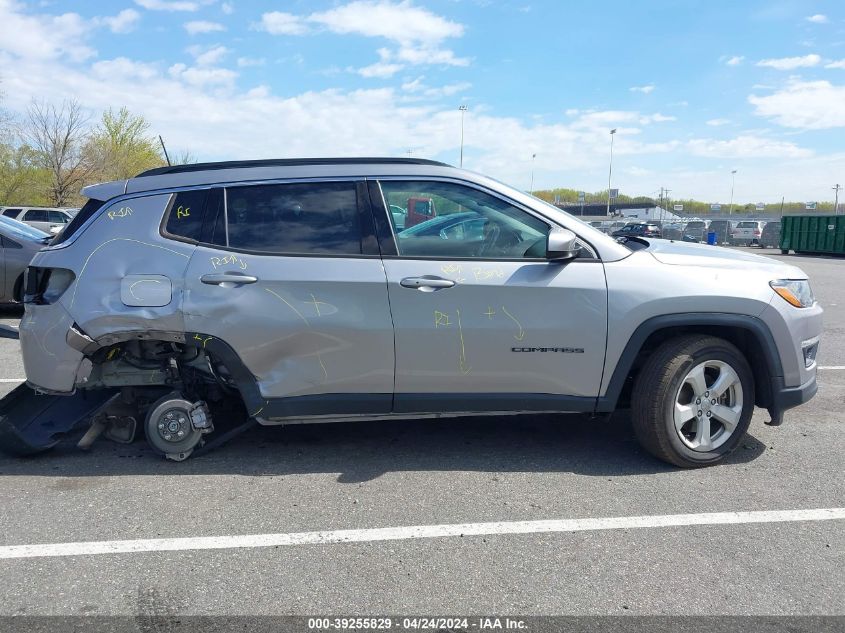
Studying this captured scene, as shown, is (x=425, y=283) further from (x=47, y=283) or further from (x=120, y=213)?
(x=47, y=283)

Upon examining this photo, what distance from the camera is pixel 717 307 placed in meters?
3.87

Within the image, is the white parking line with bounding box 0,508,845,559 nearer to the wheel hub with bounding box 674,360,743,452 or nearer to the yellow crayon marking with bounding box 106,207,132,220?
the wheel hub with bounding box 674,360,743,452

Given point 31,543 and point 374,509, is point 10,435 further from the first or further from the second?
point 374,509

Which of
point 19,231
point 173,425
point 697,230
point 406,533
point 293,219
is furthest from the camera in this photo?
point 697,230

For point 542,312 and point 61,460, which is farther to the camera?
point 61,460

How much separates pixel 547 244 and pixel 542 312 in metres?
0.40

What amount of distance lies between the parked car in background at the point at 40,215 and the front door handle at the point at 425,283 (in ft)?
67.5

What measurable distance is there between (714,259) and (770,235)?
1752 inches

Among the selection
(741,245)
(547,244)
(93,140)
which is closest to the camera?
(547,244)

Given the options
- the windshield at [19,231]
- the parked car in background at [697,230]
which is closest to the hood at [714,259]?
the windshield at [19,231]

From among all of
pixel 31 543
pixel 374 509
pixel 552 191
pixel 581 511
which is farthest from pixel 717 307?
pixel 552 191

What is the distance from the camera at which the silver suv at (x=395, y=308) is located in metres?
3.83

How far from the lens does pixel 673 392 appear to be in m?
3.90

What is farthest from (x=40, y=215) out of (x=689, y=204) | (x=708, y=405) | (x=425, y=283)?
(x=689, y=204)
